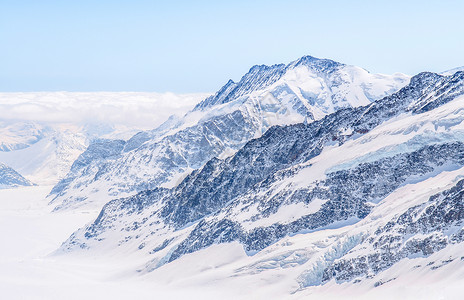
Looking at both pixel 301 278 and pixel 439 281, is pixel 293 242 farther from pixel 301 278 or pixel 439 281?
pixel 439 281

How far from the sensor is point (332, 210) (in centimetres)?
19500

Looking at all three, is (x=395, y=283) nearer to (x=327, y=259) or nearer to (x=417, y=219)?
(x=417, y=219)

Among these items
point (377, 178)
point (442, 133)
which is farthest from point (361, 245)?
point (442, 133)

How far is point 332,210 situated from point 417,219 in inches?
1918

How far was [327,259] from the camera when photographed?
168 m

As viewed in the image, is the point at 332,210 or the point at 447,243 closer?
the point at 447,243

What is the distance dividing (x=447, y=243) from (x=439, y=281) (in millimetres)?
13136

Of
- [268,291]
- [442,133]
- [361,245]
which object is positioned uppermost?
[442,133]

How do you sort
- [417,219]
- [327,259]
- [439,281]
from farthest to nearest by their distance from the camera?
1. [327,259]
2. [417,219]
3. [439,281]

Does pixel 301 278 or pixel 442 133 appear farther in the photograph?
pixel 442 133

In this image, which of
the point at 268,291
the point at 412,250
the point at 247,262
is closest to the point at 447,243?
the point at 412,250

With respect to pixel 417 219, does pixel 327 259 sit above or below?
below

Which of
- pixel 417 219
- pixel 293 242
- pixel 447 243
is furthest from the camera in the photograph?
pixel 293 242

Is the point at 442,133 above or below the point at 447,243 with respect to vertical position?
above
